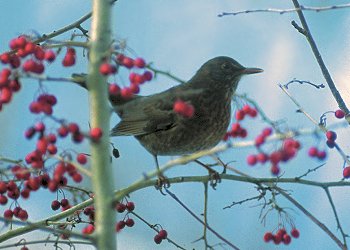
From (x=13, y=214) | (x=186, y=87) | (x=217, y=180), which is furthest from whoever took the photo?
(x=186, y=87)

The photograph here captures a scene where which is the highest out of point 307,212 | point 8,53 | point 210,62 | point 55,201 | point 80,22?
point 210,62

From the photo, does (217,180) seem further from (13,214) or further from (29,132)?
(29,132)

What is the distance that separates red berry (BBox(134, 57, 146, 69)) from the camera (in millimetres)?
2545

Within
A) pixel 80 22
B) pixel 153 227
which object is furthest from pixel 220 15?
pixel 153 227

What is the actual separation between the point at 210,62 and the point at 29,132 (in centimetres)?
250

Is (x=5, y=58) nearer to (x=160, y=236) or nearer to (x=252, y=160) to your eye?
(x=252, y=160)

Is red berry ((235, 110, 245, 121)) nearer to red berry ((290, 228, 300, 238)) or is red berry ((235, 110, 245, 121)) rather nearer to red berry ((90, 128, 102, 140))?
red berry ((90, 128, 102, 140))

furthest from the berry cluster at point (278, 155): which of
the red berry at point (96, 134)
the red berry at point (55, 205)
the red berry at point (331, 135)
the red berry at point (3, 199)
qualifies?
the red berry at point (55, 205)

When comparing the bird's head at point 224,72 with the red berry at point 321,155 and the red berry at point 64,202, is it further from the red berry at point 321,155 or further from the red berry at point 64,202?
the red berry at point 321,155

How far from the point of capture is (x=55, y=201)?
140 inches

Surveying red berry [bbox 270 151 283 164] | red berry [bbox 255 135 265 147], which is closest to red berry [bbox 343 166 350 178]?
red berry [bbox 270 151 283 164]

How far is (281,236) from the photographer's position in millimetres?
3371

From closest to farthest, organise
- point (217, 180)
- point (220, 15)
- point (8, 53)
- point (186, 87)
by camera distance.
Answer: point (8, 53) → point (220, 15) → point (217, 180) → point (186, 87)

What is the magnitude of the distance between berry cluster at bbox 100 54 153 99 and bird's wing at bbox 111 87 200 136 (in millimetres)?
1574
